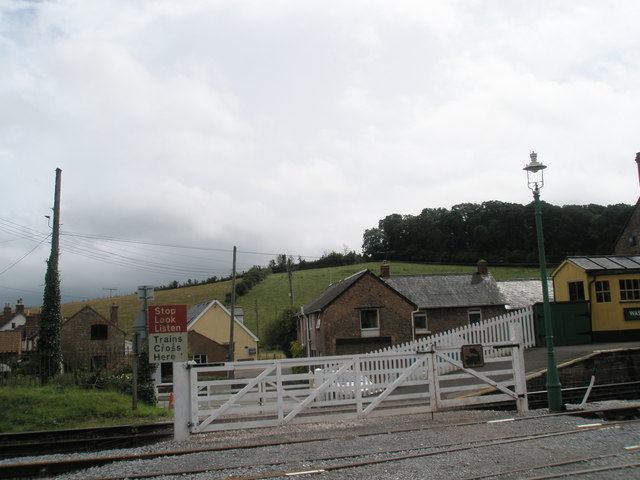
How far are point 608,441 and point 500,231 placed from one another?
83.9 metres

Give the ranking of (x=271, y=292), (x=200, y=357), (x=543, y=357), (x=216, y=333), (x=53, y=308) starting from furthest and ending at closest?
(x=271, y=292) < (x=216, y=333) < (x=200, y=357) < (x=53, y=308) < (x=543, y=357)

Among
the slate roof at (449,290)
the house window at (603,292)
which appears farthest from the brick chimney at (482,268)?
the house window at (603,292)

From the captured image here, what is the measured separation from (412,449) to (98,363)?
15040 mm

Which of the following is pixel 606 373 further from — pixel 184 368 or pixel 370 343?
pixel 370 343

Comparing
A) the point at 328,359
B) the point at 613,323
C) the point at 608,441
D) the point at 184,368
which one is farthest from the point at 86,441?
the point at 613,323

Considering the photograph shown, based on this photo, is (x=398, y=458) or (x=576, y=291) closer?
(x=398, y=458)

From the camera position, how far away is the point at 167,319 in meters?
13.1

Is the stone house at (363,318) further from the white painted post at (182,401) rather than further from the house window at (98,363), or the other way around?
the white painted post at (182,401)

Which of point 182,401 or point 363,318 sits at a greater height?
point 363,318

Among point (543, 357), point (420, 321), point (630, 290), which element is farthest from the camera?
point (420, 321)

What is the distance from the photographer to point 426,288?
38.3 metres

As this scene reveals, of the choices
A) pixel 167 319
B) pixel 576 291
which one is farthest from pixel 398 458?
pixel 576 291

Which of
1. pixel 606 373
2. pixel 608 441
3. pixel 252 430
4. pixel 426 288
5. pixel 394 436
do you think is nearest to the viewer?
pixel 608 441

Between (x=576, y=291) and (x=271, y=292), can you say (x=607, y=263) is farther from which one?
(x=271, y=292)
